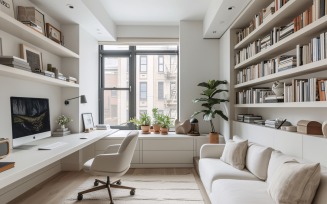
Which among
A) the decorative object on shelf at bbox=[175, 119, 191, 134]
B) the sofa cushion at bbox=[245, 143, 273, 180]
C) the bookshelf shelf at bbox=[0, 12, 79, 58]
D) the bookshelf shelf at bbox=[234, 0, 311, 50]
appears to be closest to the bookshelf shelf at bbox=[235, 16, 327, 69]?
the bookshelf shelf at bbox=[234, 0, 311, 50]

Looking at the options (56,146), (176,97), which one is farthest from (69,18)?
(176,97)

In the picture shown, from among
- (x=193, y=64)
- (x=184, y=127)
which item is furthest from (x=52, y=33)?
(x=184, y=127)

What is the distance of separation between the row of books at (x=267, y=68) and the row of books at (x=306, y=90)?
22 cm

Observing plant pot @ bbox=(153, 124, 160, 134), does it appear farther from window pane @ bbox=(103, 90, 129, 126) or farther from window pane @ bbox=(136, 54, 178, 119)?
window pane @ bbox=(103, 90, 129, 126)

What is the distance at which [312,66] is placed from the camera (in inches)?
75.1

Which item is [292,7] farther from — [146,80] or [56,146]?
[146,80]

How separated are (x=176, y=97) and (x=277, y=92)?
2677 mm

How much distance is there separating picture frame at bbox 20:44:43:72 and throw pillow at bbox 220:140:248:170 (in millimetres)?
2726

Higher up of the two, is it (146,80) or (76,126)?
(146,80)

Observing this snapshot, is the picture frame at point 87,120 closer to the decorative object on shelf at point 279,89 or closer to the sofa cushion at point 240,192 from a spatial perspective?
the sofa cushion at point 240,192

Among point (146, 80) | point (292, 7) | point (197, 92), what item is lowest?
point (197, 92)

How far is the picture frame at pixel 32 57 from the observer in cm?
280

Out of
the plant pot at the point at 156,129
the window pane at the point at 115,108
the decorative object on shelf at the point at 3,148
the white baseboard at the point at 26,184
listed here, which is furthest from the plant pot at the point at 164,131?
the decorative object on shelf at the point at 3,148

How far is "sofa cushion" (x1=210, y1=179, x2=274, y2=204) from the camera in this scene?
5.56 feet
